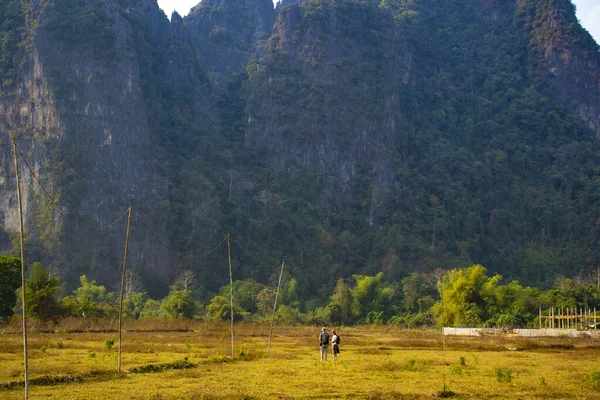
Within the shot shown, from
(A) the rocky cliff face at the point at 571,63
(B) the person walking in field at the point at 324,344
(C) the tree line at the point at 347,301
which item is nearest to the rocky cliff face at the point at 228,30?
(A) the rocky cliff face at the point at 571,63

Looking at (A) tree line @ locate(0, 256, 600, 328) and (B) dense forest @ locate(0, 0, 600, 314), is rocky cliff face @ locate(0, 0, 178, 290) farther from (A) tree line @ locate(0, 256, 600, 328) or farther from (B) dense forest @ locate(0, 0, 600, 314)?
(A) tree line @ locate(0, 256, 600, 328)

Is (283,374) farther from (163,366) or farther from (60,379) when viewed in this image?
(60,379)

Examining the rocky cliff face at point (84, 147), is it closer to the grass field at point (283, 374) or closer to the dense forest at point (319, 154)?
the dense forest at point (319, 154)

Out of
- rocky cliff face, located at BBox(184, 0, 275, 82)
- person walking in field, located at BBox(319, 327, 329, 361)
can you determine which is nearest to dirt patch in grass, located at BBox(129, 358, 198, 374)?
person walking in field, located at BBox(319, 327, 329, 361)

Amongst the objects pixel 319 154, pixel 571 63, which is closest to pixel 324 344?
pixel 319 154

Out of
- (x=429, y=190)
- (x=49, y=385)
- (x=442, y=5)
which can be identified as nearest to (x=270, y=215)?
(x=429, y=190)

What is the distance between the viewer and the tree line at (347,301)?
2038 inches

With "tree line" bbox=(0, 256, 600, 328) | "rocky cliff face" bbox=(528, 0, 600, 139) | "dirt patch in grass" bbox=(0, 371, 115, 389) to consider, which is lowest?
"tree line" bbox=(0, 256, 600, 328)

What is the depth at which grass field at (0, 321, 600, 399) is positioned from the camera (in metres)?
19.4

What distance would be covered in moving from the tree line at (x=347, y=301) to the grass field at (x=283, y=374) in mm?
15157

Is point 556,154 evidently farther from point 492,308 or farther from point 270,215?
point 492,308

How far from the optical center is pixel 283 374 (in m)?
23.8

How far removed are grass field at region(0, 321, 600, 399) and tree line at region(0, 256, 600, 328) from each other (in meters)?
15.2

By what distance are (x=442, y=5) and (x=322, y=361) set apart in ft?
532
